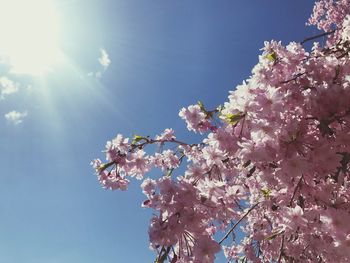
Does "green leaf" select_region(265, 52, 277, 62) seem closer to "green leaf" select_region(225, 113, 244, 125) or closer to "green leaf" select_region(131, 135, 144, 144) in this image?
"green leaf" select_region(225, 113, 244, 125)

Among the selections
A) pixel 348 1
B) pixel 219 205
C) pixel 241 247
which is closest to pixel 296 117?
pixel 219 205

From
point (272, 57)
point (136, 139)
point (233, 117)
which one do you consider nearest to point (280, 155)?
point (233, 117)

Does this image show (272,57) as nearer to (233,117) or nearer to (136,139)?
(233,117)

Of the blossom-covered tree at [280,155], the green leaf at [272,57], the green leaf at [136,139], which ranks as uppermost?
the green leaf at [136,139]

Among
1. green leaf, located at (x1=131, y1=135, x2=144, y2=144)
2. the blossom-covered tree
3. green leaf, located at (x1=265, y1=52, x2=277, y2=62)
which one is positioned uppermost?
green leaf, located at (x1=131, y1=135, x2=144, y2=144)

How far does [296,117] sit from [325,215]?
937 millimetres

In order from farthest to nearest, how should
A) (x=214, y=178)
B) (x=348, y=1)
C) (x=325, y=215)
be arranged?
(x=348, y=1) < (x=214, y=178) < (x=325, y=215)

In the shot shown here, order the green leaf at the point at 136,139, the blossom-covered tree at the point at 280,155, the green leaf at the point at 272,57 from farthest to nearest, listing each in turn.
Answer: the green leaf at the point at 136,139, the green leaf at the point at 272,57, the blossom-covered tree at the point at 280,155

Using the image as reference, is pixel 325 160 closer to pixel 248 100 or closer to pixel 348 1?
pixel 248 100

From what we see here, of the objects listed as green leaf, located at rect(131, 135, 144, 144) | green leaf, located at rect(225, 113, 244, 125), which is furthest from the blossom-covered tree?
green leaf, located at rect(131, 135, 144, 144)

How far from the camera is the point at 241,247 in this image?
833 centimetres

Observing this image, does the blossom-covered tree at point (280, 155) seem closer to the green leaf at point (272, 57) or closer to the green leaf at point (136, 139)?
the green leaf at point (272, 57)

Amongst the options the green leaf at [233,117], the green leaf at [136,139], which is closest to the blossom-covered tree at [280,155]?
the green leaf at [233,117]

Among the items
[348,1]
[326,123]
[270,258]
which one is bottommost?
[326,123]
